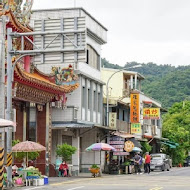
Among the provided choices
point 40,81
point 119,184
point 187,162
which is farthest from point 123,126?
point 119,184

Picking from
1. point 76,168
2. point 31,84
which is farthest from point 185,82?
point 31,84

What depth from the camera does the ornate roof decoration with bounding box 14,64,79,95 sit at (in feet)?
115

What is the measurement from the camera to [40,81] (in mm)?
37719

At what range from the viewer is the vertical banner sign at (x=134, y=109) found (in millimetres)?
57125

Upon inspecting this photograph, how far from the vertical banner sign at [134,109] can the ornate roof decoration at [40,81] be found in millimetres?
14298

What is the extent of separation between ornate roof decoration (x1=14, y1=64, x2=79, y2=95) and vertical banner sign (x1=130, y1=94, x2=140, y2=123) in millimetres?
14298

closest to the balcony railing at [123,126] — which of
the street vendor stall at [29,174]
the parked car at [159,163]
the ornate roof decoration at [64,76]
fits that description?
the parked car at [159,163]

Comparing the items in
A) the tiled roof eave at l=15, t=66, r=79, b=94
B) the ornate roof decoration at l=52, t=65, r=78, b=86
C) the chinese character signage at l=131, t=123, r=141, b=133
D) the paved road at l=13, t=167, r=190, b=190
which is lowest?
the paved road at l=13, t=167, r=190, b=190

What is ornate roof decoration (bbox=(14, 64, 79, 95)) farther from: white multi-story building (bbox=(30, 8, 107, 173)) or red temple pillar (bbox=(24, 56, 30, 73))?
white multi-story building (bbox=(30, 8, 107, 173))

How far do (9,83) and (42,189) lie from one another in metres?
5.27

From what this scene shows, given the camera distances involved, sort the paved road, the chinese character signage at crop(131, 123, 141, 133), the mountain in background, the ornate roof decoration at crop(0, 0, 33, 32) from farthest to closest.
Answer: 1. the mountain in background
2. the chinese character signage at crop(131, 123, 141, 133)
3. the ornate roof decoration at crop(0, 0, 33, 32)
4. the paved road

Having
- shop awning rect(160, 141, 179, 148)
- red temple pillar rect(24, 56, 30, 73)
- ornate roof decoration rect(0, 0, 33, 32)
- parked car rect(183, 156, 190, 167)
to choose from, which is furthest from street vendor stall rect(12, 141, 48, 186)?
parked car rect(183, 156, 190, 167)

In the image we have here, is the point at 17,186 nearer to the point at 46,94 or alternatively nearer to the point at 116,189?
the point at 116,189

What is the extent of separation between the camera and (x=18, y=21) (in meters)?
38.0
